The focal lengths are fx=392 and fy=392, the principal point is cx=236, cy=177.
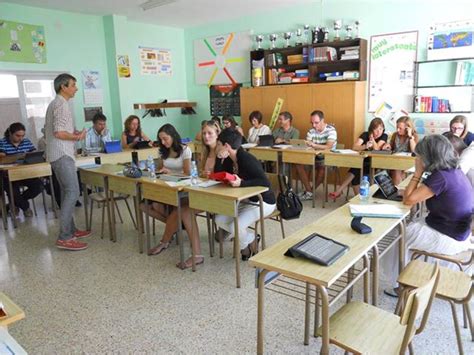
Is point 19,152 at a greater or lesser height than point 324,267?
greater

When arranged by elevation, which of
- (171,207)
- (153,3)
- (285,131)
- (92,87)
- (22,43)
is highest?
(153,3)

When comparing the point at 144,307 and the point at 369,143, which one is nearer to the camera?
the point at 144,307

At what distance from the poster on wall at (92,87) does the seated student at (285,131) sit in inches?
132

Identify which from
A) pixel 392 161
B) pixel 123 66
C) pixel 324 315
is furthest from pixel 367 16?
pixel 324 315

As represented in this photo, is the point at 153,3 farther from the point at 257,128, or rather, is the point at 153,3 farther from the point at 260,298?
the point at 260,298

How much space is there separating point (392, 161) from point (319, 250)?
327 centimetres

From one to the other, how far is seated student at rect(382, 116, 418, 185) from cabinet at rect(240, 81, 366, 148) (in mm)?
1078

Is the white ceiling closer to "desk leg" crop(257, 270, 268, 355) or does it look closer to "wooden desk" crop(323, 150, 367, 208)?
"wooden desk" crop(323, 150, 367, 208)

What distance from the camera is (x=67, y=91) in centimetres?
383

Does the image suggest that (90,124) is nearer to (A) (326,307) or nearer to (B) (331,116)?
(B) (331,116)

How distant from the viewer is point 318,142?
583 cm

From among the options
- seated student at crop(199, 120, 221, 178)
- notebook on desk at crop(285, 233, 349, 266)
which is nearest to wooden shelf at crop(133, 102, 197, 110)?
seated student at crop(199, 120, 221, 178)

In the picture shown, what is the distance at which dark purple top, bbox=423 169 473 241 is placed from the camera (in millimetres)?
2459

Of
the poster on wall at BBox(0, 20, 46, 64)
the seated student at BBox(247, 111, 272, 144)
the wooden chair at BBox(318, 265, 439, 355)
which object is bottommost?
the wooden chair at BBox(318, 265, 439, 355)
